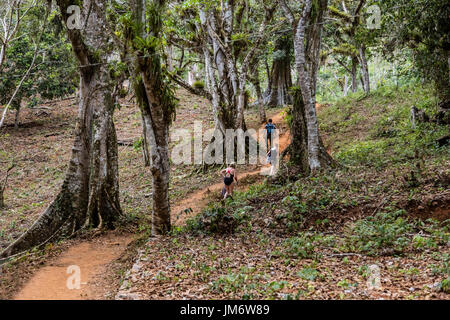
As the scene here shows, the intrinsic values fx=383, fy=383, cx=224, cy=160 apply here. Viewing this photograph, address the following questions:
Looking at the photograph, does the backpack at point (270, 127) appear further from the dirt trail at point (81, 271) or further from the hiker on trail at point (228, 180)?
the dirt trail at point (81, 271)

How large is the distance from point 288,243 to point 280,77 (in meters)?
23.1

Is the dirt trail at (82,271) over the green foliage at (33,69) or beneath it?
beneath

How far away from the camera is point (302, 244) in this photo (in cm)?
787

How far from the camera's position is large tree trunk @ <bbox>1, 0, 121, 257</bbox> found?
11078mm

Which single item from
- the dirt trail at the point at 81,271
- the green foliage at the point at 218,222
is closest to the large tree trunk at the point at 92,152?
the dirt trail at the point at 81,271

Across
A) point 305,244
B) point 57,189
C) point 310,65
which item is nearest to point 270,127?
point 310,65

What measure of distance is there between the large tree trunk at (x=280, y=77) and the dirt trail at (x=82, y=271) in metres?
19.4

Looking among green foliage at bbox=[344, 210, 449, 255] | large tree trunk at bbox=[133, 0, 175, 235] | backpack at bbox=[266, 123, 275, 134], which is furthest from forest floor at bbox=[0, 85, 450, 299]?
backpack at bbox=[266, 123, 275, 134]

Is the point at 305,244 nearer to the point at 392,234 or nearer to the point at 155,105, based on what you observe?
the point at 392,234

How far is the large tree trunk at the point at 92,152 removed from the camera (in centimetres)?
1108

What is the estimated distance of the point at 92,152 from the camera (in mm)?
11422

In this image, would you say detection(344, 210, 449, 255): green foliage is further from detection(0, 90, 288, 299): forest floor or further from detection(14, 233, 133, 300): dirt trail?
detection(14, 233, 133, 300): dirt trail
